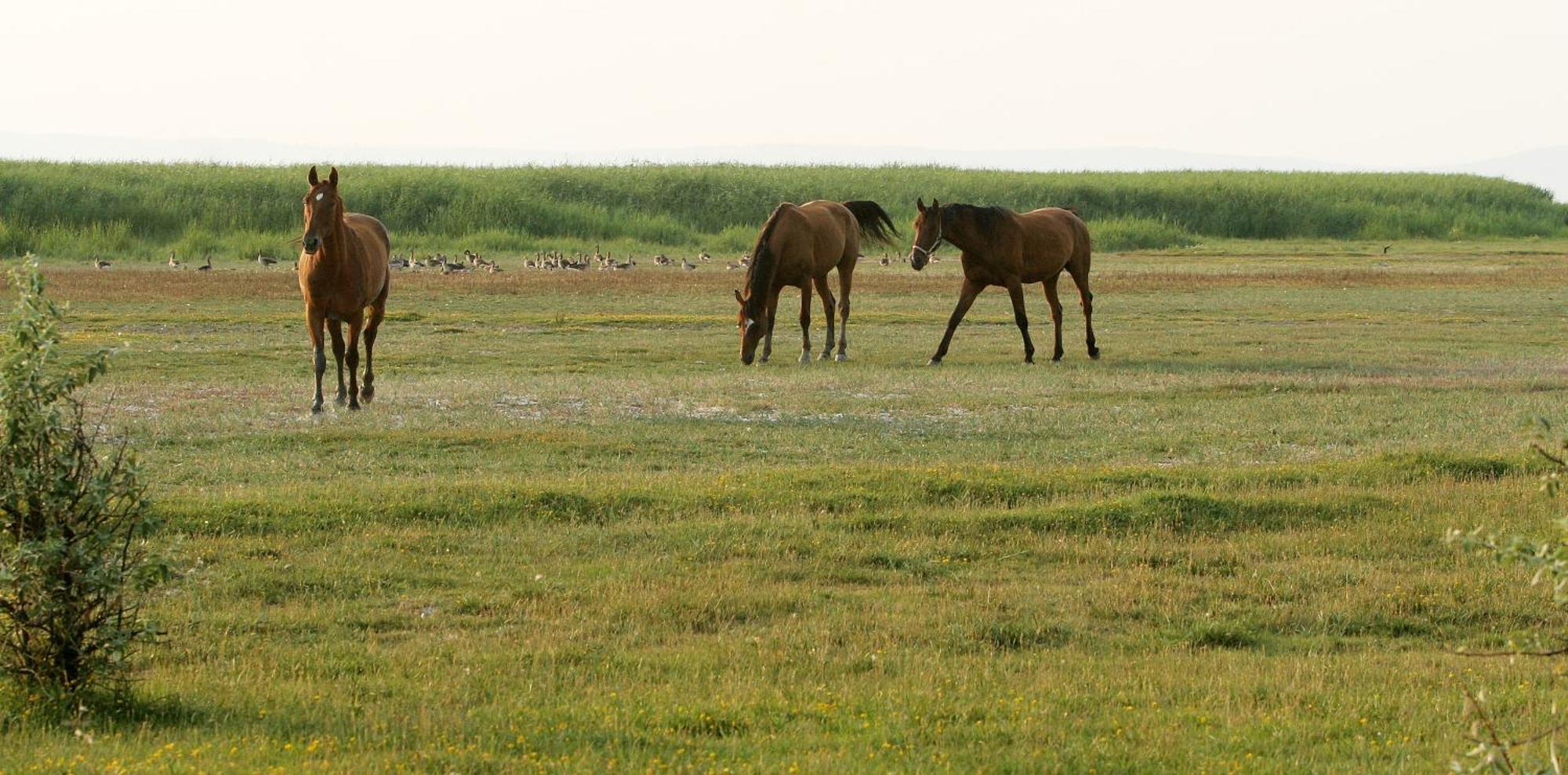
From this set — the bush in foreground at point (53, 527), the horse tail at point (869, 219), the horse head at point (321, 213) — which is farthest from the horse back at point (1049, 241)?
the bush in foreground at point (53, 527)

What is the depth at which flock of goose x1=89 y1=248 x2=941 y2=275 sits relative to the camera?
5009 centimetres

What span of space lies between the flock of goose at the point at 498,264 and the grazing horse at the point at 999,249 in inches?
943

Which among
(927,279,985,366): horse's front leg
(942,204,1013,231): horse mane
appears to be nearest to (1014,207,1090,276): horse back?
(942,204,1013,231): horse mane

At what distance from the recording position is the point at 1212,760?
6.77 meters

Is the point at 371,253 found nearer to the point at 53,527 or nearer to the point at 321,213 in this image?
the point at 321,213

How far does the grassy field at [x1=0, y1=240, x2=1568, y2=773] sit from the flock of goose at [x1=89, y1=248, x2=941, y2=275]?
26.8 meters

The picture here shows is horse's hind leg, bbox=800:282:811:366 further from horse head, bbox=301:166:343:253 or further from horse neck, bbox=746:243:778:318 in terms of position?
horse head, bbox=301:166:343:253

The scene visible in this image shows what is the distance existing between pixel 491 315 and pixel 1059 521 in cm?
2309

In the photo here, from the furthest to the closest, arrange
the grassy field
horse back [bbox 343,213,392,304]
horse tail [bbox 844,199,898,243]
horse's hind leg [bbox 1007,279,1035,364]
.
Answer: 1. horse tail [bbox 844,199,898,243]
2. horse's hind leg [bbox 1007,279,1035,364]
3. horse back [bbox 343,213,392,304]
4. the grassy field

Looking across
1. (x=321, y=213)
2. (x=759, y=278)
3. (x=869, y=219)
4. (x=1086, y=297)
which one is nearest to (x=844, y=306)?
(x=759, y=278)

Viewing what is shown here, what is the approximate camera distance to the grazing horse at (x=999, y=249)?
938 inches

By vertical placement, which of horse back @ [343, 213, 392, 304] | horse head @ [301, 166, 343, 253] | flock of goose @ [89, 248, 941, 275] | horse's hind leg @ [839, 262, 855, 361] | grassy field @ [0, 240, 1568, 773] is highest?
horse head @ [301, 166, 343, 253]

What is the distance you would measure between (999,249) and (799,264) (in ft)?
9.74

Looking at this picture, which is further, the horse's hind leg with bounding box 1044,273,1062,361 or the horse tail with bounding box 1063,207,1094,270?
the horse tail with bounding box 1063,207,1094,270
